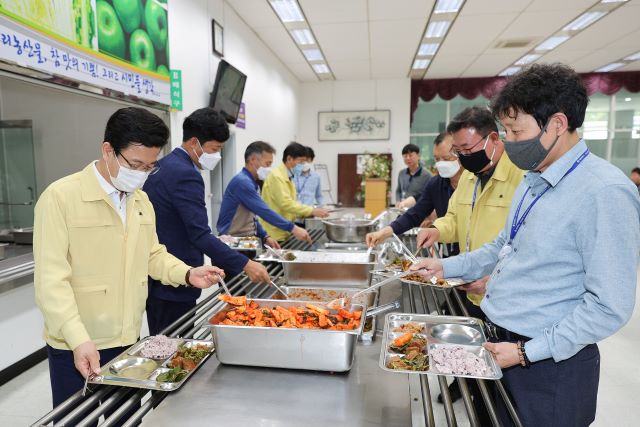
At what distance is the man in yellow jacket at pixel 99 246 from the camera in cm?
111

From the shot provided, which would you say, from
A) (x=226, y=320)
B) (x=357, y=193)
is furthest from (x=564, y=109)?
(x=357, y=193)

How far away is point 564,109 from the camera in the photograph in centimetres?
99

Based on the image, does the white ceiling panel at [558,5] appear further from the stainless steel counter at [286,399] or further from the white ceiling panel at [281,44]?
→ the stainless steel counter at [286,399]

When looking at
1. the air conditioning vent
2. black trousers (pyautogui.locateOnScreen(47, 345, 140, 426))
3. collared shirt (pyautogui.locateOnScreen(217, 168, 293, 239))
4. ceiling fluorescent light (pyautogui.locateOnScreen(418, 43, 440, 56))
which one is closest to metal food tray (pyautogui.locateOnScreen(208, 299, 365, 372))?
black trousers (pyautogui.locateOnScreen(47, 345, 140, 426))

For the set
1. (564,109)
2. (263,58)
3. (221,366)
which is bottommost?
(221,366)

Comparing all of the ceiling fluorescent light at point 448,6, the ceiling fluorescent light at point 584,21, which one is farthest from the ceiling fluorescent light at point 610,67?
the ceiling fluorescent light at point 448,6

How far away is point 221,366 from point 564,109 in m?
1.13

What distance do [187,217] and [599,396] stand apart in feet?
8.73

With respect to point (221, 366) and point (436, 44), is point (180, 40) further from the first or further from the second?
point (436, 44)

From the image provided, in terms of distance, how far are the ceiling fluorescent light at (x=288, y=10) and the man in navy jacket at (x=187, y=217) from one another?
3.43 meters

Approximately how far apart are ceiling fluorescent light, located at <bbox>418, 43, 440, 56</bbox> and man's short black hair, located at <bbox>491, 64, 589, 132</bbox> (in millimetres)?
5937

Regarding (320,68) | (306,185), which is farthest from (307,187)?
(320,68)

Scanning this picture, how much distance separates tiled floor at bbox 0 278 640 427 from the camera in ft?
7.06

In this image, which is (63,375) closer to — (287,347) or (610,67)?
(287,347)
